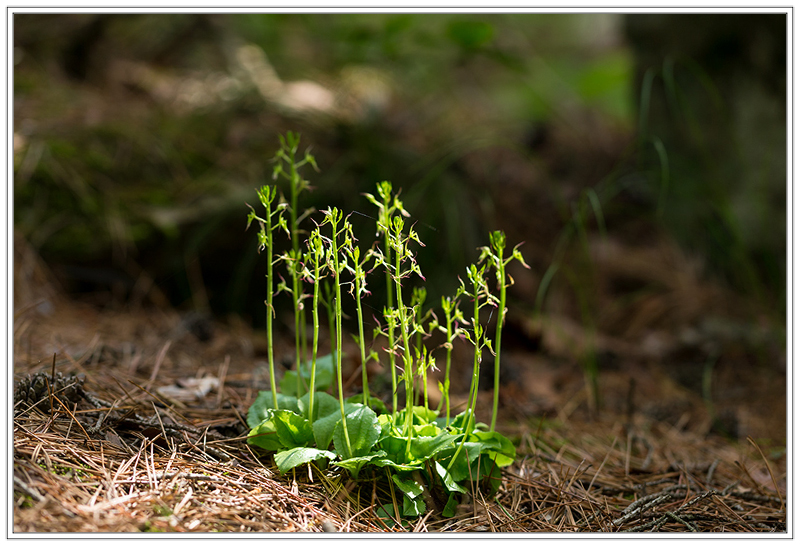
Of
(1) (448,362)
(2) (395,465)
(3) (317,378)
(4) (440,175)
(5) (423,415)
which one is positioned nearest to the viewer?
(2) (395,465)

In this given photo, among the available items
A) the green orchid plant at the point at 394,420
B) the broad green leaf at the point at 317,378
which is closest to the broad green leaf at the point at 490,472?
the green orchid plant at the point at 394,420

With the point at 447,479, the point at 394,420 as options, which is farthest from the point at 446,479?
the point at 394,420

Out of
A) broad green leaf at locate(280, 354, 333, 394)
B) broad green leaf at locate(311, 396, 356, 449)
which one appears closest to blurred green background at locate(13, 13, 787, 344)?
broad green leaf at locate(280, 354, 333, 394)

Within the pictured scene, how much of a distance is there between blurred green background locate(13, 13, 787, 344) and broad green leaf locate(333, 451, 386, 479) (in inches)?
44.9

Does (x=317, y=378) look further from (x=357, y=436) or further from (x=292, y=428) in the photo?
(x=357, y=436)

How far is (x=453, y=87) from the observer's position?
Answer: 779cm

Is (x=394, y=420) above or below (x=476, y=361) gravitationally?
below

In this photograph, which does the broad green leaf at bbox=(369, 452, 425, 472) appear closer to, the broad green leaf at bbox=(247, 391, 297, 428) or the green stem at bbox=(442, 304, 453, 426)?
the green stem at bbox=(442, 304, 453, 426)

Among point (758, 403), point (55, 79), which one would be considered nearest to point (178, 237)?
point (55, 79)

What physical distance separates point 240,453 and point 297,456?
0.31 meters

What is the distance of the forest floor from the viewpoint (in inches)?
55.4

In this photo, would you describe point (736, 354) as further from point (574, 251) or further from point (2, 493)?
point (2, 493)

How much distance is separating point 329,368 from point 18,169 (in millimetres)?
2697

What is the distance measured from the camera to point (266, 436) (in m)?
1.67
